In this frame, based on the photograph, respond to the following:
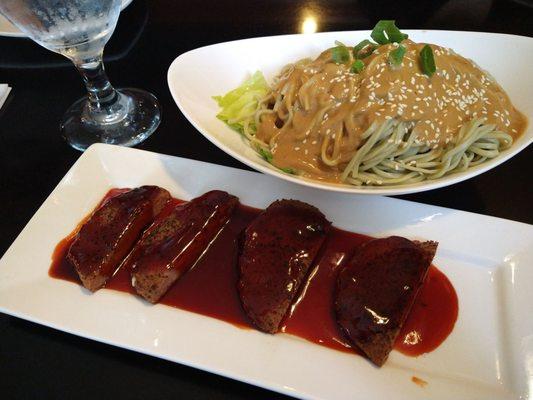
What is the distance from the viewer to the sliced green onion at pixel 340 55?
238 centimetres

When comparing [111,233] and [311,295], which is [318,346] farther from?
[111,233]

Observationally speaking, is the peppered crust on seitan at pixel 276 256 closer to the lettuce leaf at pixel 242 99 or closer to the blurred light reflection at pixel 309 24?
the lettuce leaf at pixel 242 99

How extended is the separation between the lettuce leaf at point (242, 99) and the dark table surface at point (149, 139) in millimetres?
397

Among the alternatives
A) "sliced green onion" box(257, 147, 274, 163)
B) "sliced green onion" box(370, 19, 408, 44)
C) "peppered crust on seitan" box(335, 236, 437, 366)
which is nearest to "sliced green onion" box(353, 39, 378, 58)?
"sliced green onion" box(370, 19, 408, 44)

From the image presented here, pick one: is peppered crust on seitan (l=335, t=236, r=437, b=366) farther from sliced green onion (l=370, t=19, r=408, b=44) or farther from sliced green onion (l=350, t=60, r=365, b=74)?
sliced green onion (l=370, t=19, r=408, b=44)

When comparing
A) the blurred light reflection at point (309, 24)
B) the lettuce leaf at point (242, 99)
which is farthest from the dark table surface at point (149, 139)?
the lettuce leaf at point (242, 99)

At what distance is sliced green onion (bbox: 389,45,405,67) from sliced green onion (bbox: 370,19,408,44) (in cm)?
22

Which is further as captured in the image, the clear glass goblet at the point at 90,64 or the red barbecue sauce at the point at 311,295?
the clear glass goblet at the point at 90,64

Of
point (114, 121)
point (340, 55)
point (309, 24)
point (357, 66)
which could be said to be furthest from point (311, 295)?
point (309, 24)

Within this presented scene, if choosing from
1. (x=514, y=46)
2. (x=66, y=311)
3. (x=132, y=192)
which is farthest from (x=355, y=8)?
(x=66, y=311)

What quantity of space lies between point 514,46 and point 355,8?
180 centimetres

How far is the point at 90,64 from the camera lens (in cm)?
288

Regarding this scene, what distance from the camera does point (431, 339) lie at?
1815 mm

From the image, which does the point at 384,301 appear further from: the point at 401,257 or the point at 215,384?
the point at 215,384
